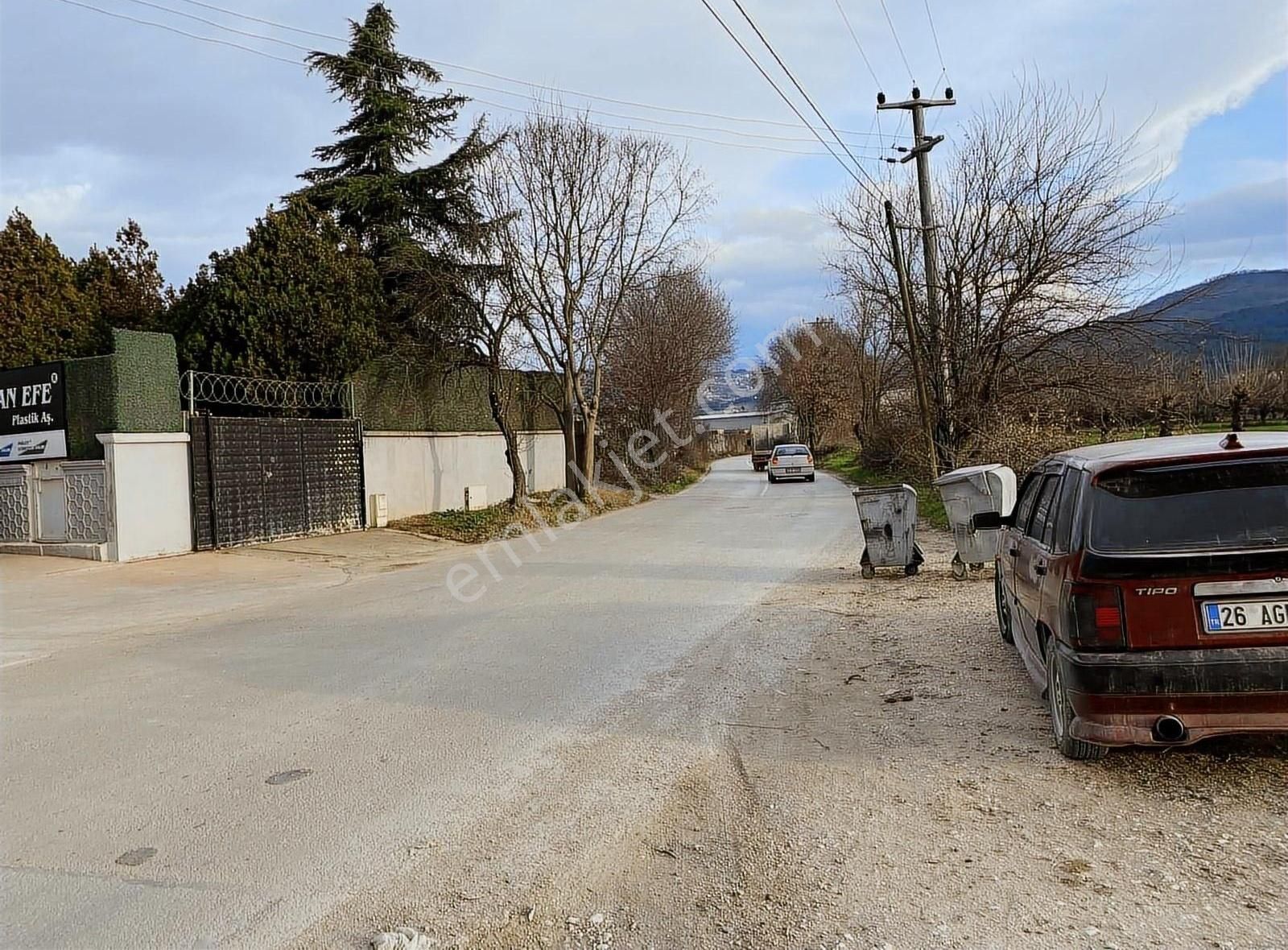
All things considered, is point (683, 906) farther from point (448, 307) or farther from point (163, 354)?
point (448, 307)

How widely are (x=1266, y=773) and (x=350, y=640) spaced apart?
7.06 metres

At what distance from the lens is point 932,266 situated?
18078 mm

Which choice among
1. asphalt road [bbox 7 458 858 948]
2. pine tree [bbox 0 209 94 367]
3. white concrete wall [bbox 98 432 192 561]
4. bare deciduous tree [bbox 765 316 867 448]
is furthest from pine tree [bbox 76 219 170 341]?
bare deciduous tree [bbox 765 316 867 448]

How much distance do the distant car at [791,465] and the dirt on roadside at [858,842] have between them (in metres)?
28.1

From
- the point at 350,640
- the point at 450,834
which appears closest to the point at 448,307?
the point at 350,640

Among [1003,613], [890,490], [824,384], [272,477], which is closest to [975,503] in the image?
[890,490]

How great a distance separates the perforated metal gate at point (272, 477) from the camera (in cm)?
1483

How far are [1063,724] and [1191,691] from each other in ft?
2.26

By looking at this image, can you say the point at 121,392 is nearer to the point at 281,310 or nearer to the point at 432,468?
the point at 281,310

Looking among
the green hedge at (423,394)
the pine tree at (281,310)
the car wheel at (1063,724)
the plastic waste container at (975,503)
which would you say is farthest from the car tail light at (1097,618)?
Result: the green hedge at (423,394)

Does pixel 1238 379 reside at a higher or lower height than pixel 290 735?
higher

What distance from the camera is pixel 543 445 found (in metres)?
28.3

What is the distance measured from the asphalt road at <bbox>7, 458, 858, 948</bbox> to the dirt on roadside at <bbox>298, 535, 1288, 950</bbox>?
362 millimetres

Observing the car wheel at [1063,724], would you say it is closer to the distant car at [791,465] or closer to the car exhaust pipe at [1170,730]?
the car exhaust pipe at [1170,730]
